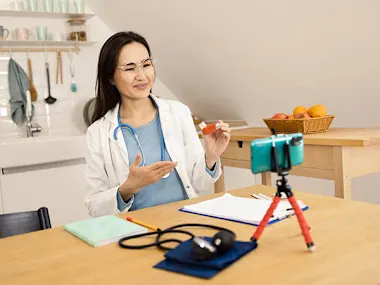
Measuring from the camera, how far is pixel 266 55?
3.10 meters

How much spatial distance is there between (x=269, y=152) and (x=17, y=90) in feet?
9.94

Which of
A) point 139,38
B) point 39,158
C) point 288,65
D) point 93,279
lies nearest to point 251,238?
point 93,279

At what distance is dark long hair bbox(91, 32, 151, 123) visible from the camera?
1.92 metres

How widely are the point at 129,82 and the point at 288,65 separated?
146 cm

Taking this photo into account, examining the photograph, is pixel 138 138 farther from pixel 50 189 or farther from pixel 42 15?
pixel 42 15

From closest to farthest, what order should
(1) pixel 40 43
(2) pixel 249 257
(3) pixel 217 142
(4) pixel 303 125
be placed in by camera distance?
1. (2) pixel 249 257
2. (3) pixel 217 142
3. (4) pixel 303 125
4. (1) pixel 40 43

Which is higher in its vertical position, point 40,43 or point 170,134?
point 40,43

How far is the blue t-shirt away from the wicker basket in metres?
0.88

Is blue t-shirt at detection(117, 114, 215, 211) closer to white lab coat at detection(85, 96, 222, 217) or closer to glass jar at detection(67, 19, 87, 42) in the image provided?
white lab coat at detection(85, 96, 222, 217)

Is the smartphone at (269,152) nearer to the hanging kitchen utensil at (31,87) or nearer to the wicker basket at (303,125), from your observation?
the wicker basket at (303,125)

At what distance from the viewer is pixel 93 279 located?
93cm

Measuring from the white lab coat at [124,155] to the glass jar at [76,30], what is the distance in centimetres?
202

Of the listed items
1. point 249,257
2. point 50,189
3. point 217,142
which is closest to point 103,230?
point 249,257

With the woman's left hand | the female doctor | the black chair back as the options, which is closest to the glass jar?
the female doctor
